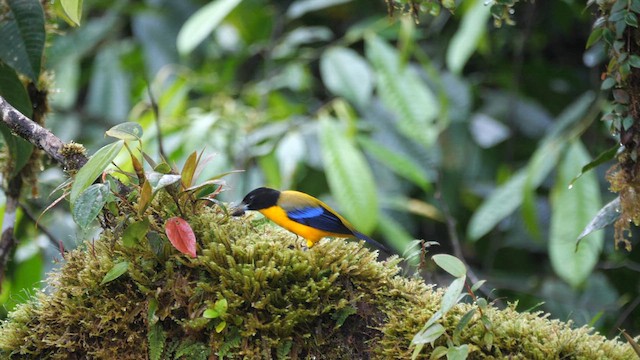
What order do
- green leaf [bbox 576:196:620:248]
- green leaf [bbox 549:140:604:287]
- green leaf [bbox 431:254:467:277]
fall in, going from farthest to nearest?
green leaf [bbox 549:140:604:287] → green leaf [bbox 576:196:620:248] → green leaf [bbox 431:254:467:277]

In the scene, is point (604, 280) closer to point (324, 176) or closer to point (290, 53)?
point (324, 176)

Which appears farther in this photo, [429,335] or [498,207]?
[498,207]

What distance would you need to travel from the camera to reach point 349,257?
186 cm

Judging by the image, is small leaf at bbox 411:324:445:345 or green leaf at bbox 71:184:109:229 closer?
small leaf at bbox 411:324:445:345

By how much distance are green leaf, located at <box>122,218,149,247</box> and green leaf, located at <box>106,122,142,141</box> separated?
0.62 ft

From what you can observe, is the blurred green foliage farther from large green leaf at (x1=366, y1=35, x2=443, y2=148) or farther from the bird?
the bird

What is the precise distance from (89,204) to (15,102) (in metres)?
0.69

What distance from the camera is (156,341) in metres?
1.75

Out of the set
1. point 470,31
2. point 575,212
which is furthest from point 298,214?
point 470,31

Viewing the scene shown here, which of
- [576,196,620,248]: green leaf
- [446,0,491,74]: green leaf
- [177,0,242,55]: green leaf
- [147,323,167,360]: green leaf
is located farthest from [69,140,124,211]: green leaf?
[446,0,491,74]: green leaf

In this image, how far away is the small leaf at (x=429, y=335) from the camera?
1.61 m

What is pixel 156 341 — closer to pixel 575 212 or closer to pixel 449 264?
pixel 449 264

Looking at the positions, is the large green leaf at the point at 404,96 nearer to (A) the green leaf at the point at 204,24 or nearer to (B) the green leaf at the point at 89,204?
(A) the green leaf at the point at 204,24

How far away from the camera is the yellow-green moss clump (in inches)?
67.9
